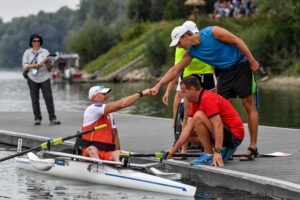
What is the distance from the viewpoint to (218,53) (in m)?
12.8

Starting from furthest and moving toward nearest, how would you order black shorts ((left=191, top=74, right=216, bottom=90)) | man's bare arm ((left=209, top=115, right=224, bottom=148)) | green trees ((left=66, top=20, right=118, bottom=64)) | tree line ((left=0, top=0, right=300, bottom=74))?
green trees ((left=66, top=20, right=118, bottom=64)) → tree line ((left=0, top=0, right=300, bottom=74)) → black shorts ((left=191, top=74, right=216, bottom=90)) → man's bare arm ((left=209, top=115, right=224, bottom=148))

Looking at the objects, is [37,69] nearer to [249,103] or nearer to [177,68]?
[177,68]

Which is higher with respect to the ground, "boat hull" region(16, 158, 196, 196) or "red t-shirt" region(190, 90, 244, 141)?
"red t-shirt" region(190, 90, 244, 141)

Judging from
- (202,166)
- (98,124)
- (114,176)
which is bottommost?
(114,176)

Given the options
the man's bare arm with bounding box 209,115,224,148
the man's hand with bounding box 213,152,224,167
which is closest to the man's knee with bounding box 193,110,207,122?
the man's bare arm with bounding box 209,115,224,148

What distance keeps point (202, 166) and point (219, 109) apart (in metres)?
0.76

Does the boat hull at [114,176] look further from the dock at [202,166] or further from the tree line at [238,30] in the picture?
the tree line at [238,30]

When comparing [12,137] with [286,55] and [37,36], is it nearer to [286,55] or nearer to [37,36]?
[37,36]

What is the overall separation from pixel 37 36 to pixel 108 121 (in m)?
6.32

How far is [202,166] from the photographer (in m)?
12.3

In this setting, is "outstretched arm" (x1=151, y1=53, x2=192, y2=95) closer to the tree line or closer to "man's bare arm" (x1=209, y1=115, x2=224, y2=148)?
"man's bare arm" (x1=209, y1=115, x2=224, y2=148)

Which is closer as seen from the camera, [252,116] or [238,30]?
[252,116]

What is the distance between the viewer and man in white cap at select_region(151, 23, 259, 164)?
1264cm

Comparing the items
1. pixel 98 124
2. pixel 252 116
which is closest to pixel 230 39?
pixel 252 116
